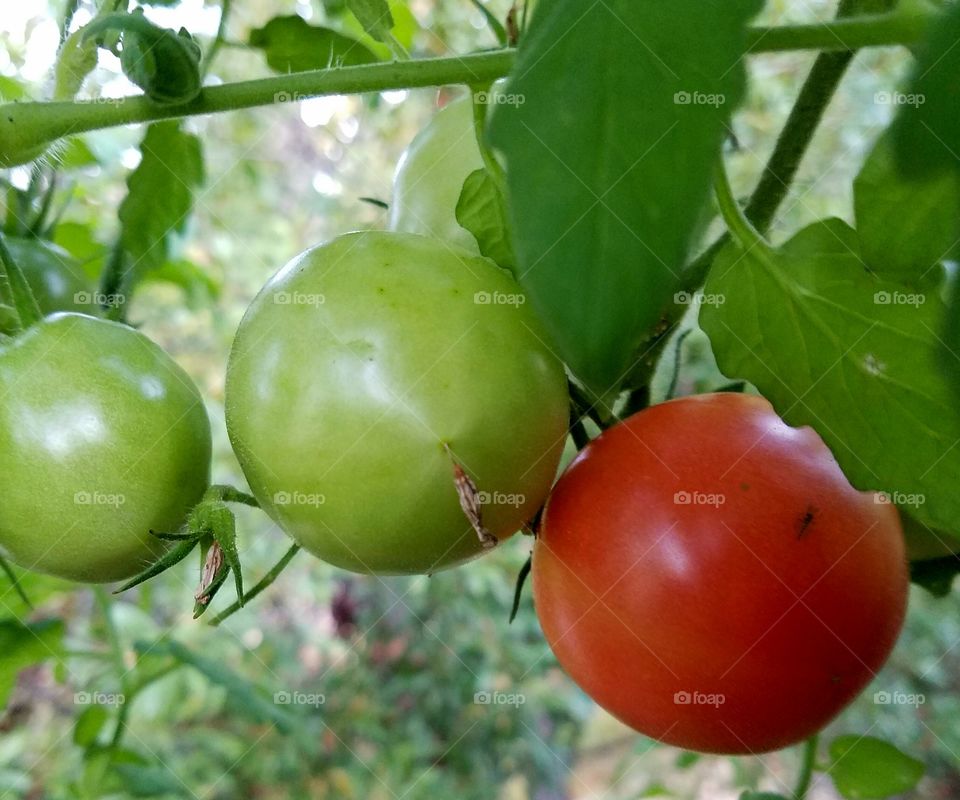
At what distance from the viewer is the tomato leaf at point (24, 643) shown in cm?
65

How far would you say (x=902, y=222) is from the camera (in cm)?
30

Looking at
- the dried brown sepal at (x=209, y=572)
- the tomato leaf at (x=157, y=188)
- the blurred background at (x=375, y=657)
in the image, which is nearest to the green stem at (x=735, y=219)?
the dried brown sepal at (x=209, y=572)

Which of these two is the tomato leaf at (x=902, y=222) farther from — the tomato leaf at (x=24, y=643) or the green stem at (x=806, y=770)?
the tomato leaf at (x=24, y=643)

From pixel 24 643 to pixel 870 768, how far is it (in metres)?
0.63

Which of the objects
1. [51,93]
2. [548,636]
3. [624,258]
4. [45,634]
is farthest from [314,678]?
[624,258]

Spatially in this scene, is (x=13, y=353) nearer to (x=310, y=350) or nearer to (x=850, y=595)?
(x=310, y=350)

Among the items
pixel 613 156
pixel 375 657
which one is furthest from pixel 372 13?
pixel 375 657

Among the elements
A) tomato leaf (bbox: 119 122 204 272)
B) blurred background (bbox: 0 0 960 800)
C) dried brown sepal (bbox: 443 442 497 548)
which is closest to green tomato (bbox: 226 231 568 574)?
dried brown sepal (bbox: 443 442 497 548)

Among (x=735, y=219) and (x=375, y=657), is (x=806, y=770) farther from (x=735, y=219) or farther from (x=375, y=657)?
(x=375, y=657)

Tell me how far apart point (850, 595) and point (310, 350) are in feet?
0.89

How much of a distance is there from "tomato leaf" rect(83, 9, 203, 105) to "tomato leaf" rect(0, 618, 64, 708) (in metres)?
0.49

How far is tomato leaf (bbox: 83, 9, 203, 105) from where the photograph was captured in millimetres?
310

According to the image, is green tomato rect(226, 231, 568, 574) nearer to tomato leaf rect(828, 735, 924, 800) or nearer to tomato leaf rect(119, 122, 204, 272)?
tomato leaf rect(119, 122, 204, 272)

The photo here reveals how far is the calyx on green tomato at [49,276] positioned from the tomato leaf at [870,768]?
570 mm
